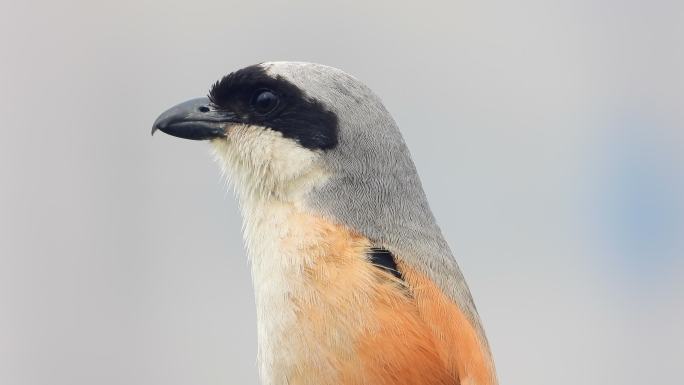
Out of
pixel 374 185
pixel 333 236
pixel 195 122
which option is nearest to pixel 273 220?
pixel 333 236

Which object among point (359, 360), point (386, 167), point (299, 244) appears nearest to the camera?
point (359, 360)

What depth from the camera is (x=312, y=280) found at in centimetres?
280

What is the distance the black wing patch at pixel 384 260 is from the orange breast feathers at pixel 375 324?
1 cm

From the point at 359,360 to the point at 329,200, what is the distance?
0.54 m

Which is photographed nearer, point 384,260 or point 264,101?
point 384,260

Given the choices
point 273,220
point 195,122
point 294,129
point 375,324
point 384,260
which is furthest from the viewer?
point 195,122

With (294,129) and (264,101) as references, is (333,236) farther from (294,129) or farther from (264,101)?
(264,101)

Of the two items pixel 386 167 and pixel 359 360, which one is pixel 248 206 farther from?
pixel 359 360

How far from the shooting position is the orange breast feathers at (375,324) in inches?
105

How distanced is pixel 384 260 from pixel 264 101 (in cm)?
65

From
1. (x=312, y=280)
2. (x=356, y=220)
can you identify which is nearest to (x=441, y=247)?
(x=356, y=220)

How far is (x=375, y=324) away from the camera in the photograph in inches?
107

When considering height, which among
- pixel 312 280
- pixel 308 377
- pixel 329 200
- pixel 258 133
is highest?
pixel 258 133

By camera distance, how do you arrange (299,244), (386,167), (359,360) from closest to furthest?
(359,360) < (299,244) < (386,167)
